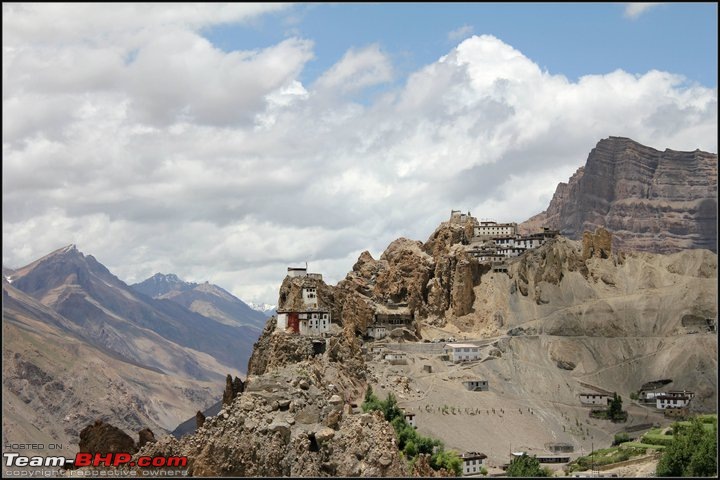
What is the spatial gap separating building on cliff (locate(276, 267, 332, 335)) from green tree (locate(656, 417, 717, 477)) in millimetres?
55721

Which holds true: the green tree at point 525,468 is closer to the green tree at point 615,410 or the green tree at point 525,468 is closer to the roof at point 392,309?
the green tree at point 615,410

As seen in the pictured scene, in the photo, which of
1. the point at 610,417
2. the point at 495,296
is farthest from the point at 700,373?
the point at 495,296

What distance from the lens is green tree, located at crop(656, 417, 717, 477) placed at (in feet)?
376

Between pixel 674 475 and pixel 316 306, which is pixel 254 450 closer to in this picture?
pixel 674 475

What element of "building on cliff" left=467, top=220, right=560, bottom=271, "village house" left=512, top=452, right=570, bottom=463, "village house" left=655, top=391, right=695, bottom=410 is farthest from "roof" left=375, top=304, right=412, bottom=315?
"village house" left=512, top=452, right=570, bottom=463

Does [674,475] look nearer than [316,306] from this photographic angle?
Yes

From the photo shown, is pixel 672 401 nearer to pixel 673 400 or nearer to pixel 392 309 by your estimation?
pixel 673 400

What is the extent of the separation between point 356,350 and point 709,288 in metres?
66.3

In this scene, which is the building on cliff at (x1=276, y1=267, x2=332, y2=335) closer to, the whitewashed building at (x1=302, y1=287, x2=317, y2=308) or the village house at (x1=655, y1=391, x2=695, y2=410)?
the whitewashed building at (x1=302, y1=287, x2=317, y2=308)

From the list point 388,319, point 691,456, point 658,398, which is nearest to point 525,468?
point 691,456

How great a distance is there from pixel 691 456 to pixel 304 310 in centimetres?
6514

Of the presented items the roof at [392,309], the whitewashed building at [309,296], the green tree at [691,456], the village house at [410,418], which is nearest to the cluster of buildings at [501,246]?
the roof at [392,309]

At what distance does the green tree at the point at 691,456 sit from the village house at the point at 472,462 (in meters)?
20.8

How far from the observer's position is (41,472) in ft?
367
